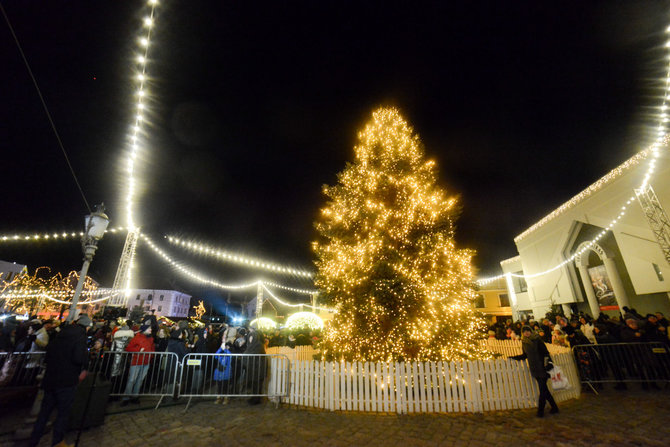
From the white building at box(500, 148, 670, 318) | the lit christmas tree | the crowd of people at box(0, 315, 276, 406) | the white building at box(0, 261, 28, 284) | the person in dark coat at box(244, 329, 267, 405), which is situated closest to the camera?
the crowd of people at box(0, 315, 276, 406)

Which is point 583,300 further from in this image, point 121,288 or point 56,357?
point 121,288

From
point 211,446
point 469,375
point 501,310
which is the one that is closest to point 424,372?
point 469,375

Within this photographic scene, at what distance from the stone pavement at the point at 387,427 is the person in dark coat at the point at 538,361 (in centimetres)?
28

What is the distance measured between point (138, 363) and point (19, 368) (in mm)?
2902

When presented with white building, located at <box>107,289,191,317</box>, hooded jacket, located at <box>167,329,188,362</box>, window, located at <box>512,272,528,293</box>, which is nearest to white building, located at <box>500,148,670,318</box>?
window, located at <box>512,272,528,293</box>

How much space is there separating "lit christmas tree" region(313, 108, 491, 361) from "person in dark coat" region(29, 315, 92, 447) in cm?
587

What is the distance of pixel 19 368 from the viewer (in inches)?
280

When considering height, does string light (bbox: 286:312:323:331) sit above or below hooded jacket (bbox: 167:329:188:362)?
above

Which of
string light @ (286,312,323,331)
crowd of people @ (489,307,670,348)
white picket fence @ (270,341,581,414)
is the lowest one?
white picket fence @ (270,341,581,414)

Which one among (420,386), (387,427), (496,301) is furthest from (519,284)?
(387,427)

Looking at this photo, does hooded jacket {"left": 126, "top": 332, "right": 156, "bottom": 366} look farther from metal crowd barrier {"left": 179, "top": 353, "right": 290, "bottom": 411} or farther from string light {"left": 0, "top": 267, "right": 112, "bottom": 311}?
string light {"left": 0, "top": 267, "right": 112, "bottom": 311}

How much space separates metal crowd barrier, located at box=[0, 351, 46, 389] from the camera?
6.94m

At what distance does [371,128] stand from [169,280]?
79695 millimetres

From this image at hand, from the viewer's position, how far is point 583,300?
24781 millimetres
